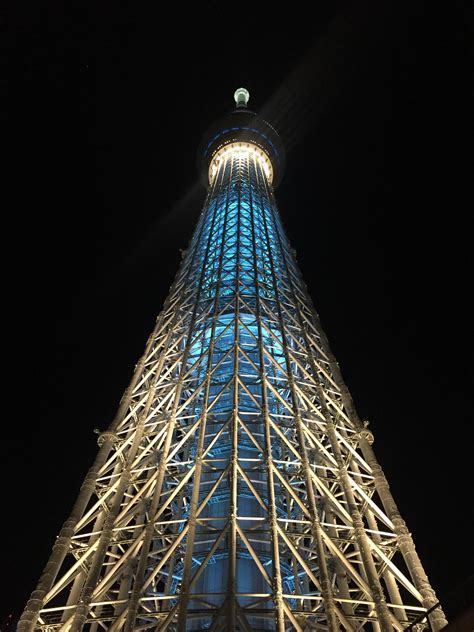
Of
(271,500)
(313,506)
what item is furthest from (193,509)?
(313,506)

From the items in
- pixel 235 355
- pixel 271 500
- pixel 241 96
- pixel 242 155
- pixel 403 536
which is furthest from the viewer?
pixel 241 96

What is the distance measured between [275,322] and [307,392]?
4172mm

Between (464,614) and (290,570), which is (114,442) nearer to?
(290,570)

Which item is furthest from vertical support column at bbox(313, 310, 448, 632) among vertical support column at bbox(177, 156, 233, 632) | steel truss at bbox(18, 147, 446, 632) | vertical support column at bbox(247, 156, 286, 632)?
vertical support column at bbox(177, 156, 233, 632)

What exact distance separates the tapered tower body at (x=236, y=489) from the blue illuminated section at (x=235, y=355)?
10 cm

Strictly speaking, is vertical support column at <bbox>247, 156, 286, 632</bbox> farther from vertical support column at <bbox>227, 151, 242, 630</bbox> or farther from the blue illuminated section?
vertical support column at <bbox>227, 151, 242, 630</bbox>

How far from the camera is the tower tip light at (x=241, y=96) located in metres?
61.6

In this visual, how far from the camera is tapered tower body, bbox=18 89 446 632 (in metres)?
15.1

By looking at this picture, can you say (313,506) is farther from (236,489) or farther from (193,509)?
(193,509)

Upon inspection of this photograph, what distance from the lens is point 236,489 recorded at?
17.4m

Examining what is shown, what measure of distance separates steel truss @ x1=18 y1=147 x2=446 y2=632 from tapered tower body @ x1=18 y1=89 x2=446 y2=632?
0.07 metres

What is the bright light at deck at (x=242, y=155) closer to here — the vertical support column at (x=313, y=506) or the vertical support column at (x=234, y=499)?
the vertical support column at (x=313, y=506)

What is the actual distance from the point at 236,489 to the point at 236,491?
0.09 metres

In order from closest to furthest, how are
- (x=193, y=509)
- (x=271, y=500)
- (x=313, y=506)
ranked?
(x=271, y=500), (x=193, y=509), (x=313, y=506)
